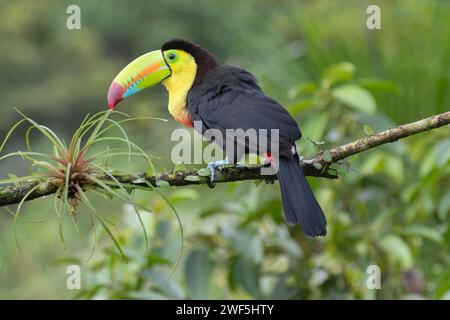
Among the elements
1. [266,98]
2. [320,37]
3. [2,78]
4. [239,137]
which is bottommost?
[239,137]

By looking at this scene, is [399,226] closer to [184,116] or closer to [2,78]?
[184,116]

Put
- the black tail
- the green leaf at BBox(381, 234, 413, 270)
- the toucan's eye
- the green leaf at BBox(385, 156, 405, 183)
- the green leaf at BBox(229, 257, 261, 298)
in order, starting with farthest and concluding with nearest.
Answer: the toucan's eye
the green leaf at BBox(385, 156, 405, 183)
the green leaf at BBox(229, 257, 261, 298)
the green leaf at BBox(381, 234, 413, 270)
the black tail

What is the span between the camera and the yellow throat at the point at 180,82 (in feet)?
10.1

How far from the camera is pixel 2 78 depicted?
39.2 feet

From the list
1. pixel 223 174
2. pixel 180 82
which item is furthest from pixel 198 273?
pixel 180 82

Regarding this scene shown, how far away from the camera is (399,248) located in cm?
276

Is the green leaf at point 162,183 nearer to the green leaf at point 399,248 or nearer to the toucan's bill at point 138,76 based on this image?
the toucan's bill at point 138,76

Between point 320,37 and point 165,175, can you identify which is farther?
point 320,37

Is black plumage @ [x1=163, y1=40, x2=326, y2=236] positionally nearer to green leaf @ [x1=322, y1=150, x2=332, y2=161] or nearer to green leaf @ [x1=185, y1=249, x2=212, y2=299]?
green leaf @ [x1=322, y1=150, x2=332, y2=161]

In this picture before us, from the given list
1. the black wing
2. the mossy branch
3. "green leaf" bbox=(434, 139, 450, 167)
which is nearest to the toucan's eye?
the black wing

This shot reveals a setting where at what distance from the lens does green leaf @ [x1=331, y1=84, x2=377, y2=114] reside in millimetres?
2814

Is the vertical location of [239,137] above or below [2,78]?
below

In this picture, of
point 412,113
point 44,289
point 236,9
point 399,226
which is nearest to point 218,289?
point 399,226

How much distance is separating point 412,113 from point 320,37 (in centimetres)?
55
